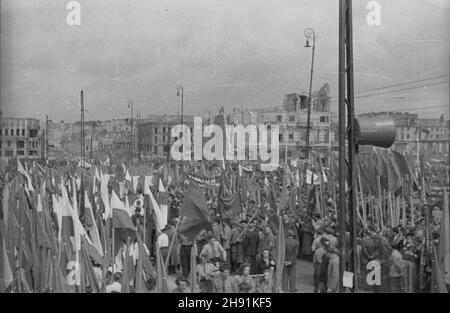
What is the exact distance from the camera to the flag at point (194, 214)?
6578 mm

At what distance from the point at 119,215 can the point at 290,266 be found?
1861mm

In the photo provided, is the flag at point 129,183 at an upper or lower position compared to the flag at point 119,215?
upper

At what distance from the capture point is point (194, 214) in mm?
6598

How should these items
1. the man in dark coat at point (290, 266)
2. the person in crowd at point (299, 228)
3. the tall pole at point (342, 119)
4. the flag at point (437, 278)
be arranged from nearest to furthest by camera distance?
the tall pole at point (342, 119) < the flag at point (437, 278) < the man in dark coat at point (290, 266) < the person in crowd at point (299, 228)

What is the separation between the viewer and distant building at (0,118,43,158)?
6.45 meters

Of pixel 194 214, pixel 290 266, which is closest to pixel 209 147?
pixel 194 214

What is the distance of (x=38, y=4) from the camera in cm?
641

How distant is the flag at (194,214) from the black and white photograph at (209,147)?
2 centimetres

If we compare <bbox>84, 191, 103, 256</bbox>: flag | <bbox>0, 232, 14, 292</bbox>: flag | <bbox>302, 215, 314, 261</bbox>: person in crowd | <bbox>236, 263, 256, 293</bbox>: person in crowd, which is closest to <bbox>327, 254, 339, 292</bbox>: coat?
<bbox>302, 215, 314, 261</bbox>: person in crowd

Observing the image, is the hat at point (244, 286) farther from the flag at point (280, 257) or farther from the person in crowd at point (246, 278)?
the flag at point (280, 257)

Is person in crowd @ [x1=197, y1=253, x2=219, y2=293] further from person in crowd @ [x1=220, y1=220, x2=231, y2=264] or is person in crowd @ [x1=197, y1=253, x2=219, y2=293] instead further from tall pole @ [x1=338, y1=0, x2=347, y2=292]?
tall pole @ [x1=338, y1=0, x2=347, y2=292]

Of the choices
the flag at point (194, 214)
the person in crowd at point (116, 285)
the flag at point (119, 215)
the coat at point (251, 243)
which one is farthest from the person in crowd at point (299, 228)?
the person in crowd at point (116, 285)
